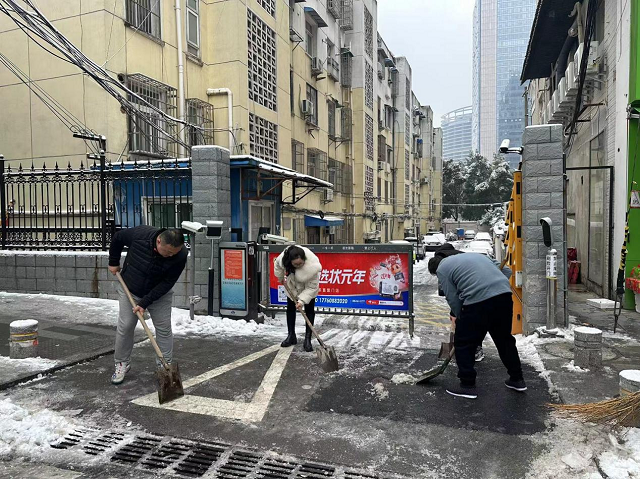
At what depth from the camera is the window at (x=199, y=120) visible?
45.2 feet

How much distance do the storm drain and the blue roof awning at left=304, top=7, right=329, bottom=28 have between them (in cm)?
2088

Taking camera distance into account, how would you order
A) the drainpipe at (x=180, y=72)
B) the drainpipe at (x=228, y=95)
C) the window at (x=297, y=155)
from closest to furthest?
the drainpipe at (x=180, y=72)
the drainpipe at (x=228, y=95)
the window at (x=297, y=155)

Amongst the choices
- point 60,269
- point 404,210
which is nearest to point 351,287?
point 60,269

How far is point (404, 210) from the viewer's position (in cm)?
4200

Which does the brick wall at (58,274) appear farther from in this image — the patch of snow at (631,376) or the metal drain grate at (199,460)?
the patch of snow at (631,376)

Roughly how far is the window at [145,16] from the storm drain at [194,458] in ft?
35.8

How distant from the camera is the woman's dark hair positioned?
5805 mm

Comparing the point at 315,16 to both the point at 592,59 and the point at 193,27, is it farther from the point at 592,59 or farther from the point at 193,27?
the point at 592,59

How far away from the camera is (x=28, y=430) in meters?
3.68

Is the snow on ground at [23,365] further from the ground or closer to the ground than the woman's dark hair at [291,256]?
closer to the ground

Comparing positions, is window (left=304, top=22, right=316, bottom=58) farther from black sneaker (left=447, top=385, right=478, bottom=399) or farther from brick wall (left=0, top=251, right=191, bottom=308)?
black sneaker (left=447, top=385, right=478, bottom=399)

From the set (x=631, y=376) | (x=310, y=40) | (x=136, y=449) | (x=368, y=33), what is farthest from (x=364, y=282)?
(x=368, y=33)

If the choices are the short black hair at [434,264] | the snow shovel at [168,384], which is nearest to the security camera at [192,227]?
the snow shovel at [168,384]

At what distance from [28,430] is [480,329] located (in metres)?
3.87
